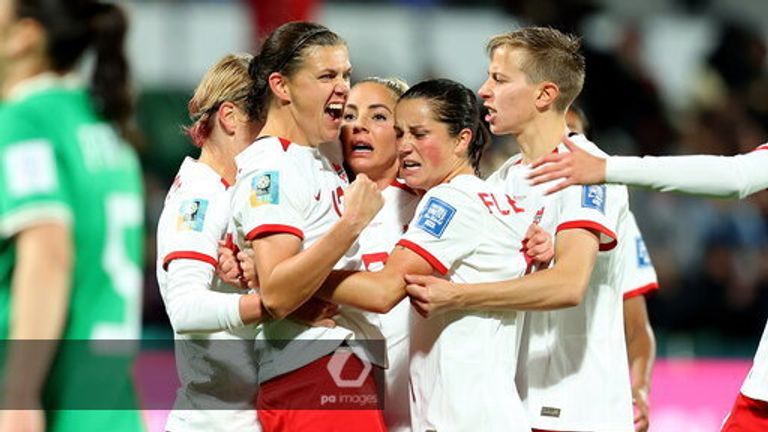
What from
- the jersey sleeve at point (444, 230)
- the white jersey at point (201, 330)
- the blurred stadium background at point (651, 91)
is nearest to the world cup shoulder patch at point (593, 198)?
the jersey sleeve at point (444, 230)

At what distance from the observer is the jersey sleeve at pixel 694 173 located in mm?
4672

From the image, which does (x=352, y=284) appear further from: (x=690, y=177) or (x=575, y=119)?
(x=575, y=119)

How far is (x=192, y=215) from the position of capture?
16.4ft

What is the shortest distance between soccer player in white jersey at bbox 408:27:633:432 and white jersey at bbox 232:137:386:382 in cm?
64

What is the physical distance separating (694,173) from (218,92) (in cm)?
175

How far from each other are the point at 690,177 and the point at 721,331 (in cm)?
847

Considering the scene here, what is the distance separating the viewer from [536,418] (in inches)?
199

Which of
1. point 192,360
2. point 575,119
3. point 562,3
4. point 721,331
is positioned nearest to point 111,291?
point 192,360

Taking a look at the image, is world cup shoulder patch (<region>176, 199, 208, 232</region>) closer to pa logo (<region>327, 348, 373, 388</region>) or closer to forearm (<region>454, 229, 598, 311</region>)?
pa logo (<region>327, 348, 373, 388</region>)

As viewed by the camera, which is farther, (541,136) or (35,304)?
(541,136)

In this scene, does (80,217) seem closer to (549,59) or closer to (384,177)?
(384,177)

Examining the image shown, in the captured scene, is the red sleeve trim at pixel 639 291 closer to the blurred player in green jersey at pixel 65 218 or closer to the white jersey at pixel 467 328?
the white jersey at pixel 467 328

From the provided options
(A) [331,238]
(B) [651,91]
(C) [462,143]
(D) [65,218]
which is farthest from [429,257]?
(B) [651,91]

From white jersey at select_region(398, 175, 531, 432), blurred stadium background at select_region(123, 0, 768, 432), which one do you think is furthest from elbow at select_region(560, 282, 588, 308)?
blurred stadium background at select_region(123, 0, 768, 432)
